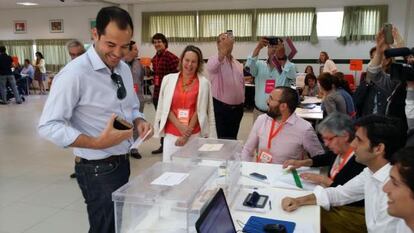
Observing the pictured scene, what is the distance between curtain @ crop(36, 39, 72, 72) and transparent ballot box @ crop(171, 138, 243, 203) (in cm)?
1254

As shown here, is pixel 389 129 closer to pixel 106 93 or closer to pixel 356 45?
pixel 106 93

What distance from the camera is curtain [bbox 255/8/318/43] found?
10461mm

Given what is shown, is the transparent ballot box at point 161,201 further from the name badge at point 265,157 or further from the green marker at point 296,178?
the name badge at point 265,157

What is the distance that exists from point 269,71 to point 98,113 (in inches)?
107

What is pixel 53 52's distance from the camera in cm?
1348

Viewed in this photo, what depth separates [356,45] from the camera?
1033 cm

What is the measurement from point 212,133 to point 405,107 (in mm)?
1533

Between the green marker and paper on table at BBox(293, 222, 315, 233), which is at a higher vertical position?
the green marker

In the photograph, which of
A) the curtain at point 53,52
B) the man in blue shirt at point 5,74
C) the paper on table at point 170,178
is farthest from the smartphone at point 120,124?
the curtain at point 53,52

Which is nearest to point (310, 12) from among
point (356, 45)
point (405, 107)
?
point (356, 45)

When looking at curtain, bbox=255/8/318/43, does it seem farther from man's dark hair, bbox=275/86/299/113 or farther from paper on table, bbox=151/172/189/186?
paper on table, bbox=151/172/189/186

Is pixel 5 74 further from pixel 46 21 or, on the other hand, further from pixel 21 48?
pixel 21 48

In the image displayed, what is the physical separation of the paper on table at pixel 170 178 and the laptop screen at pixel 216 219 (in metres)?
0.17

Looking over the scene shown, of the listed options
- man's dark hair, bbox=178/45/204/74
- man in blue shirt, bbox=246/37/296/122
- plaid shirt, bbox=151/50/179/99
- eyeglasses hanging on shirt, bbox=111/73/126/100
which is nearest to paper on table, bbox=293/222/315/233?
eyeglasses hanging on shirt, bbox=111/73/126/100
